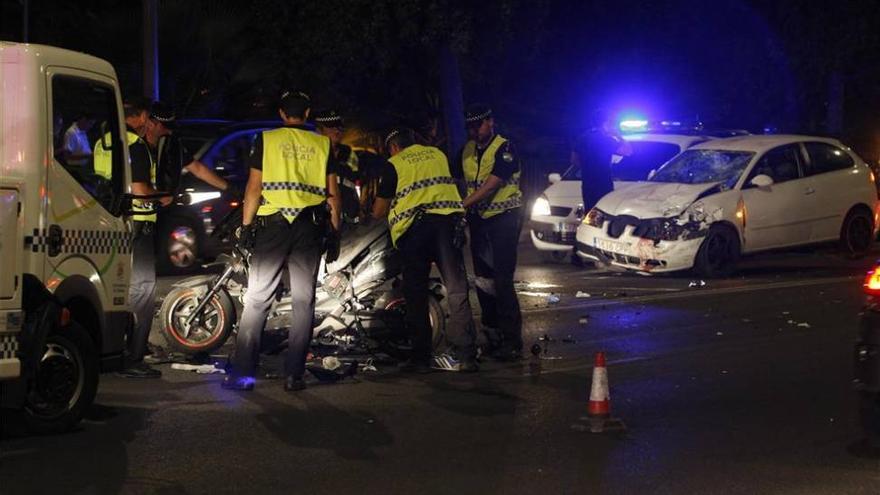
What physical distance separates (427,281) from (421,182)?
0.71m

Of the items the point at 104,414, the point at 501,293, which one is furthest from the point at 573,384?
the point at 104,414

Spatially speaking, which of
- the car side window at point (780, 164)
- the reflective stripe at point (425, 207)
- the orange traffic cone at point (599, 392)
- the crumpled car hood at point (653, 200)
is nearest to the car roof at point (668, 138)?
the car side window at point (780, 164)

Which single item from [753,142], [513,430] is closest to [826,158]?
[753,142]

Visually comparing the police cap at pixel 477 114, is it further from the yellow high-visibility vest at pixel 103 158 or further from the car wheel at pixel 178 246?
the car wheel at pixel 178 246

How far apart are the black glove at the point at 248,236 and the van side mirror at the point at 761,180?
25.6 ft

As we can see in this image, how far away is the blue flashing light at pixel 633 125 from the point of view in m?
18.0

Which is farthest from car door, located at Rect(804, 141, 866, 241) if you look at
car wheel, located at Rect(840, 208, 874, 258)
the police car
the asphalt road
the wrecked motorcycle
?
the wrecked motorcycle

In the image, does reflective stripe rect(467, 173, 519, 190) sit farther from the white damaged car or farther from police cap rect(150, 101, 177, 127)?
the white damaged car

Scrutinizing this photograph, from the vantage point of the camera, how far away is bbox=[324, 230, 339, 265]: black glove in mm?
9055

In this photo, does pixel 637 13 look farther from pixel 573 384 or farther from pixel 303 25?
pixel 573 384

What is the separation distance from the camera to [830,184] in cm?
1609

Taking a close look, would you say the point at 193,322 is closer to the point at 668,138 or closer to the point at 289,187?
the point at 289,187

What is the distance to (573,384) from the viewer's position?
9195mm

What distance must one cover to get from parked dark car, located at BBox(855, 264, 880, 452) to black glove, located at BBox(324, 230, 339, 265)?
11.4ft
